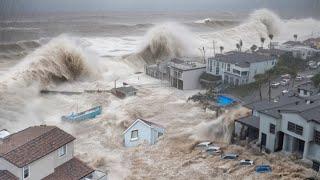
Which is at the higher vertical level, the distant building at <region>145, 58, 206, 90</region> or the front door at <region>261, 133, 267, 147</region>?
the distant building at <region>145, 58, 206, 90</region>

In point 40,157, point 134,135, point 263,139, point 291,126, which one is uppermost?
point 40,157

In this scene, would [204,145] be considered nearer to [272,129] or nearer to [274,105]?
[272,129]

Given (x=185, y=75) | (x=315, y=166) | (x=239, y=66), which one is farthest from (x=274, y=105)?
(x=185, y=75)

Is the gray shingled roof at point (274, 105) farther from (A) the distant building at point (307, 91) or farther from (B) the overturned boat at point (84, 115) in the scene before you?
(B) the overturned boat at point (84, 115)

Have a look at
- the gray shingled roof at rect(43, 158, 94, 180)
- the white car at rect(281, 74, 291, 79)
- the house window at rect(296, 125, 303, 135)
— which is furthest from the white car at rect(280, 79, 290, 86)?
the gray shingled roof at rect(43, 158, 94, 180)

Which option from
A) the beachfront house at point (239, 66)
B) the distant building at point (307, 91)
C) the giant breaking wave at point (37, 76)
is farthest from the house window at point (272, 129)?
the giant breaking wave at point (37, 76)

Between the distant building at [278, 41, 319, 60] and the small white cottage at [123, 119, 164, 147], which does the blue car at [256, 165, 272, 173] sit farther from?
the distant building at [278, 41, 319, 60]
